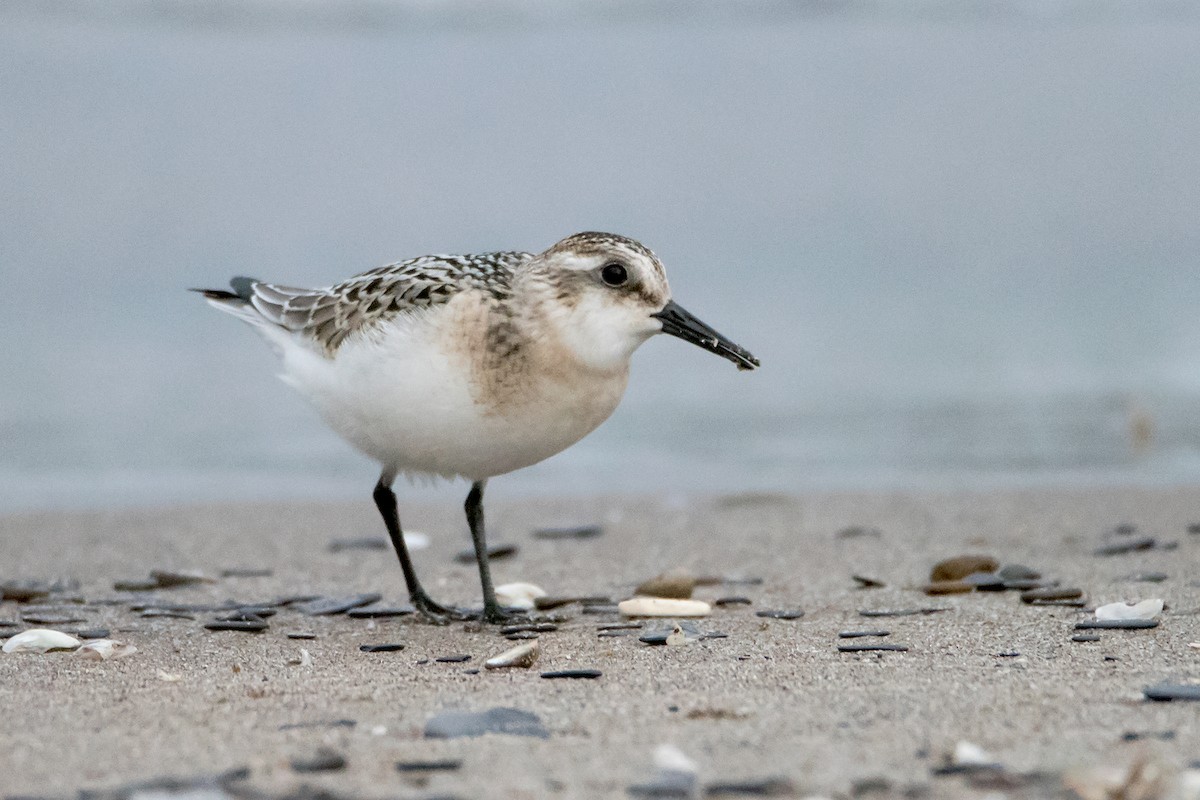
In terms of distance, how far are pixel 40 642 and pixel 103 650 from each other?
0.21 meters

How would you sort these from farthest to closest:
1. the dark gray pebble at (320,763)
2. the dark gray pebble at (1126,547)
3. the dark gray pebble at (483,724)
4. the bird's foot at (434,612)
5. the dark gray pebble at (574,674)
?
the dark gray pebble at (1126,547)
the bird's foot at (434,612)
the dark gray pebble at (574,674)
the dark gray pebble at (483,724)
the dark gray pebble at (320,763)

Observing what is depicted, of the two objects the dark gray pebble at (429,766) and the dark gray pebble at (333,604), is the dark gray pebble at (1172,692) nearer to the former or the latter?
the dark gray pebble at (429,766)

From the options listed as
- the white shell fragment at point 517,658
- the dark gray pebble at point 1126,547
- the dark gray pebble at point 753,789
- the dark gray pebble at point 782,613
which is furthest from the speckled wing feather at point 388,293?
the dark gray pebble at point 1126,547

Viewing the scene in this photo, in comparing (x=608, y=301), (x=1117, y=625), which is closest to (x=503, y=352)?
(x=608, y=301)

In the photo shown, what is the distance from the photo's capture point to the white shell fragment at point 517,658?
3.75 metres

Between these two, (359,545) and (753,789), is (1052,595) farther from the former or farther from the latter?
(359,545)

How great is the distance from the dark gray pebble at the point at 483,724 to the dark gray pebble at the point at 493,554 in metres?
2.72

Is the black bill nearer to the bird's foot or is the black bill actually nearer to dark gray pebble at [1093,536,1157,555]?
the bird's foot

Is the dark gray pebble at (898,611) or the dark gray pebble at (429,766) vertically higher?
the dark gray pebble at (898,611)

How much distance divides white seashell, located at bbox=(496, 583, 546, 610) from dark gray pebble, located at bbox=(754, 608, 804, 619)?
0.80m

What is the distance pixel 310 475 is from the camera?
317 inches

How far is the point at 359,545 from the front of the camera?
6.12 m

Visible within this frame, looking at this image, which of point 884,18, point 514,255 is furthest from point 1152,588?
point 884,18

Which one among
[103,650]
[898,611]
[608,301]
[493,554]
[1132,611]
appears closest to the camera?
[103,650]
